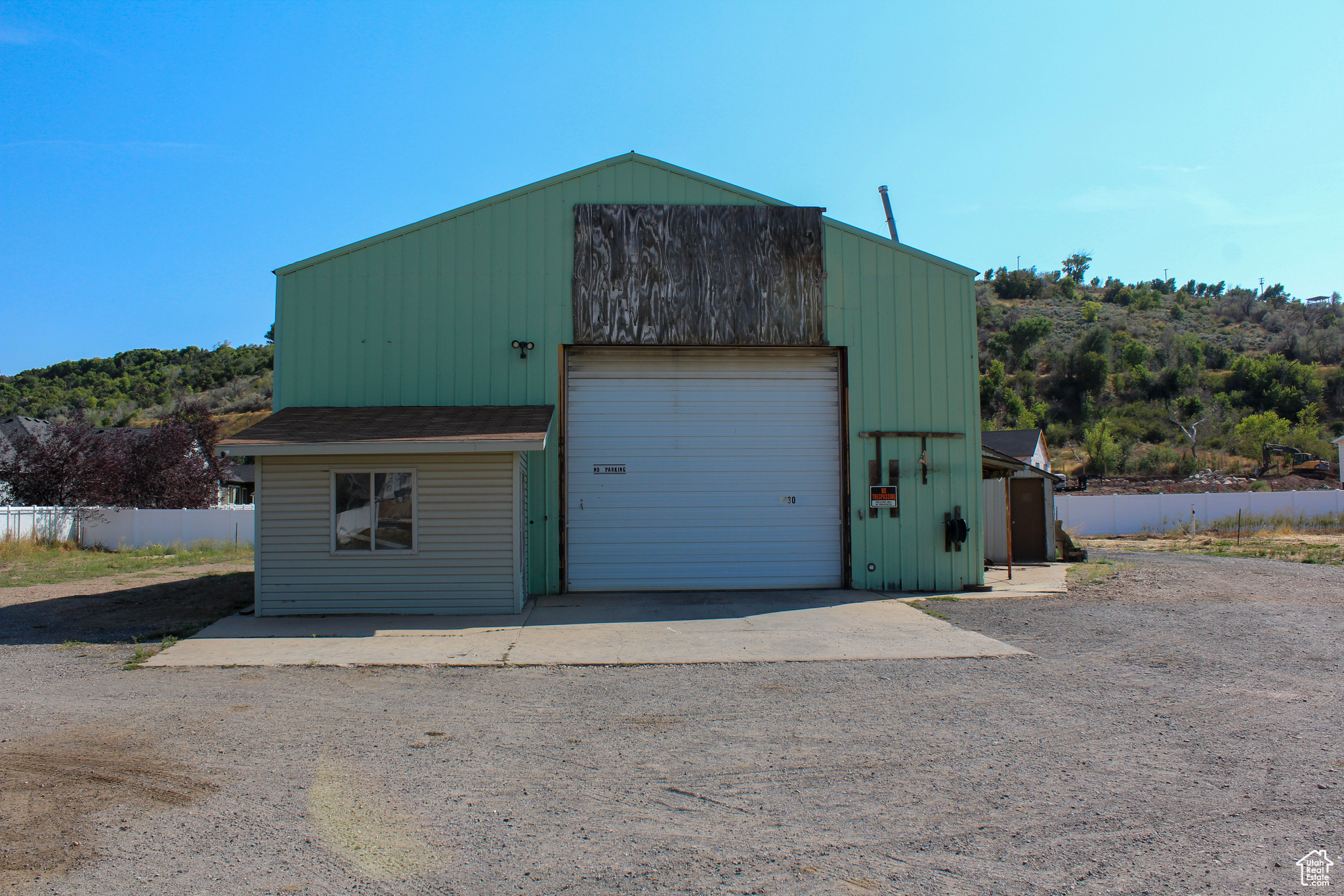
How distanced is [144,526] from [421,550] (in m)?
20.6

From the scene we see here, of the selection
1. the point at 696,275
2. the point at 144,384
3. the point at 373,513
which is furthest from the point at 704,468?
the point at 144,384

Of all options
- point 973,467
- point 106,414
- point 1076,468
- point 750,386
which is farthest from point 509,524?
point 106,414

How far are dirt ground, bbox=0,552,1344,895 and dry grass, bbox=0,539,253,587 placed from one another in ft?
34.2

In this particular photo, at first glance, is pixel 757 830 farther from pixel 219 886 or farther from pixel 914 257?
pixel 914 257

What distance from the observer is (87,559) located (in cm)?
2173

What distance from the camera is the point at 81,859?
3.85 meters

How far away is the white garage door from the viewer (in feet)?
45.2

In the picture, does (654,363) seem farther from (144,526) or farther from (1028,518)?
(144,526)

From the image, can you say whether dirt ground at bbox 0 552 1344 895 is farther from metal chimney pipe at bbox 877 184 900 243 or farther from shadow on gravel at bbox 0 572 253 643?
metal chimney pipe at bbox 877 184 900 243

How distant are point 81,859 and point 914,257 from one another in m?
13.3

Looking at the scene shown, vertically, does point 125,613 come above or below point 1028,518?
below

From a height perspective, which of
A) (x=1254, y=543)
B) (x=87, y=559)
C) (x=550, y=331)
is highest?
(x=550, y=331)

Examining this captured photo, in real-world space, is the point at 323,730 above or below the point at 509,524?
below

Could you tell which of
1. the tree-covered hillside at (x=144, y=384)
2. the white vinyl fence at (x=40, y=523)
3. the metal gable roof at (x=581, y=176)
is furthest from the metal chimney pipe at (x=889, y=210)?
the tree-covered hillside at (x=144, y=384)
